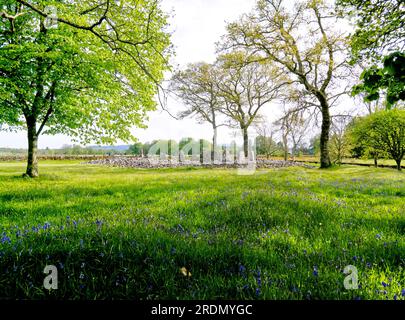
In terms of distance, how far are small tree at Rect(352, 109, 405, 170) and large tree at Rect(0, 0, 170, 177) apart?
24.2 meters

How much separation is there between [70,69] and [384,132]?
30.1 metres

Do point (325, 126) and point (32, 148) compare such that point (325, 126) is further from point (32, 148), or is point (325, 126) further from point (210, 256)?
point (32, 148)

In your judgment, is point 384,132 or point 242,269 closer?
point 242,269

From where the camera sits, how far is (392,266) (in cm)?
241

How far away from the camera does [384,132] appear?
23328 millimetres

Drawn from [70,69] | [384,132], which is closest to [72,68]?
[70,69]

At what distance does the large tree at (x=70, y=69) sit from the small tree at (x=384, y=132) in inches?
951

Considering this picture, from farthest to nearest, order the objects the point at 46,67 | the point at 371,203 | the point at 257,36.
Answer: the point at 257,36 < the point at 46,67 < the point at 371,203

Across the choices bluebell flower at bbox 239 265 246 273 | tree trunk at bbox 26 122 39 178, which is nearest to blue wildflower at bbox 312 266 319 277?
bluebell flower at bbox 239 265 246 273

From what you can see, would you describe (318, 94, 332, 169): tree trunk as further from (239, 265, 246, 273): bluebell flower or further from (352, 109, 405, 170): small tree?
(239, 265, 246, 273): bluebell flower
